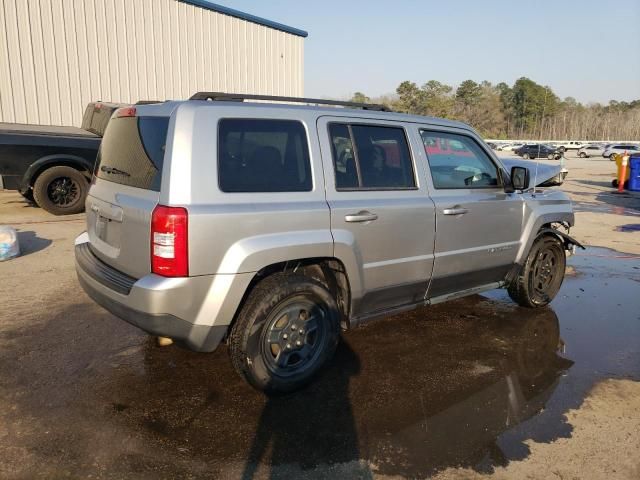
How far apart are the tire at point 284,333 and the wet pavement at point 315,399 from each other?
0.17 meters

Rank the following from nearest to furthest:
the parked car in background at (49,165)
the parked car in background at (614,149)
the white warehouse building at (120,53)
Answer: the parked car in background at (49,165)
the white warehouse building at (120,53)
the parked car in background at (614,149)

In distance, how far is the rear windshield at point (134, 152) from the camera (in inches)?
119

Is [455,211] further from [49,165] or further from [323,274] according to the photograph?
[49,165]

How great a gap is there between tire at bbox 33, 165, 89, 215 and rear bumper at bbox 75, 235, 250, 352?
7325mm

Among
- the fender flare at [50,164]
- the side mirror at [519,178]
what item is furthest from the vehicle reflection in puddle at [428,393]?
the fender flare at [50,164]

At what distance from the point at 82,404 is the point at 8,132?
25.0 ft

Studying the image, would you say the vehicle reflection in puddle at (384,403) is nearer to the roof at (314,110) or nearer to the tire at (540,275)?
the tire at (540,275)

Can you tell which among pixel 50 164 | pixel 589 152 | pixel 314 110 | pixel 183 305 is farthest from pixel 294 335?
pixel 589 152

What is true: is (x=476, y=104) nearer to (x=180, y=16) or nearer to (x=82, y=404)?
(x=180, y=16)

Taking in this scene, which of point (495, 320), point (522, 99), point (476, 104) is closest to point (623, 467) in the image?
point (495, 320)

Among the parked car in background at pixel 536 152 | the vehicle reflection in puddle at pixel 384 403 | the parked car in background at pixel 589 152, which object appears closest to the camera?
the vehicle reflection in puddle at pixel 384 403

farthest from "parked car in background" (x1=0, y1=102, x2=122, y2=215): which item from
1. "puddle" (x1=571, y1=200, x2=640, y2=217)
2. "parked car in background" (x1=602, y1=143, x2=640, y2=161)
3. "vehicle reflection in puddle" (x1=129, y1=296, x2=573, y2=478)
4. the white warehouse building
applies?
"parked car in background" (x1=602, y1=143, x2=640, y2=161)

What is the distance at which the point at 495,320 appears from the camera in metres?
5.01

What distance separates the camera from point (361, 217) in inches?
138
